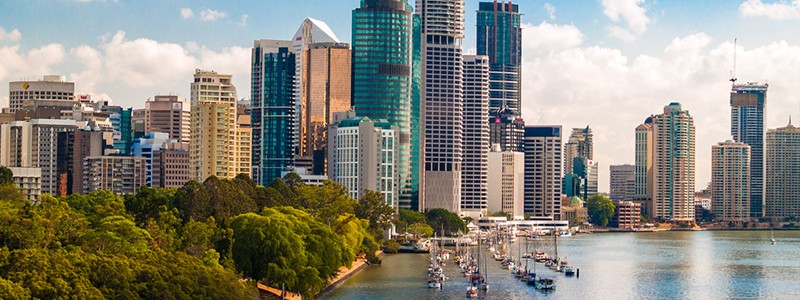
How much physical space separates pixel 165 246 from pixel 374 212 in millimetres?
96552

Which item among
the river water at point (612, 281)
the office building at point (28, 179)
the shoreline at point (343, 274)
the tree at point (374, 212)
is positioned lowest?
the river water at point (612, 281)

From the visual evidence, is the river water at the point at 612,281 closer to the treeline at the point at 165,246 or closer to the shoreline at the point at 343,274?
the shoreline at the point at 343,274

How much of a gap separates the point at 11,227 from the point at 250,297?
1638 cm

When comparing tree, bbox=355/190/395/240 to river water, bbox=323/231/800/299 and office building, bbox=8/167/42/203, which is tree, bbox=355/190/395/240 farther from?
office building, bbox=8/167/42/203

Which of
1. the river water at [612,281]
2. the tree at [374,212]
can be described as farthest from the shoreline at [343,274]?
the tree at [374,212]

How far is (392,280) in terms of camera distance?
136m

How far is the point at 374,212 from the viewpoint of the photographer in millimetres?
192375

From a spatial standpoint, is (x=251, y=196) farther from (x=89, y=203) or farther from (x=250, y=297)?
(x=250, y=297)

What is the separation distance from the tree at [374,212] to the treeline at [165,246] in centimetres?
3935

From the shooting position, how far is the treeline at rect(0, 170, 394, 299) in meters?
72.1

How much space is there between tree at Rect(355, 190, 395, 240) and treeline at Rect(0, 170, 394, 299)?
129 ft

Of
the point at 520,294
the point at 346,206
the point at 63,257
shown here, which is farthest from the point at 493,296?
the point at 63,257

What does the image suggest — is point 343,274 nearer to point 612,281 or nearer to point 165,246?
point 612,281

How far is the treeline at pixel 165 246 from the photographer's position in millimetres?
72062
